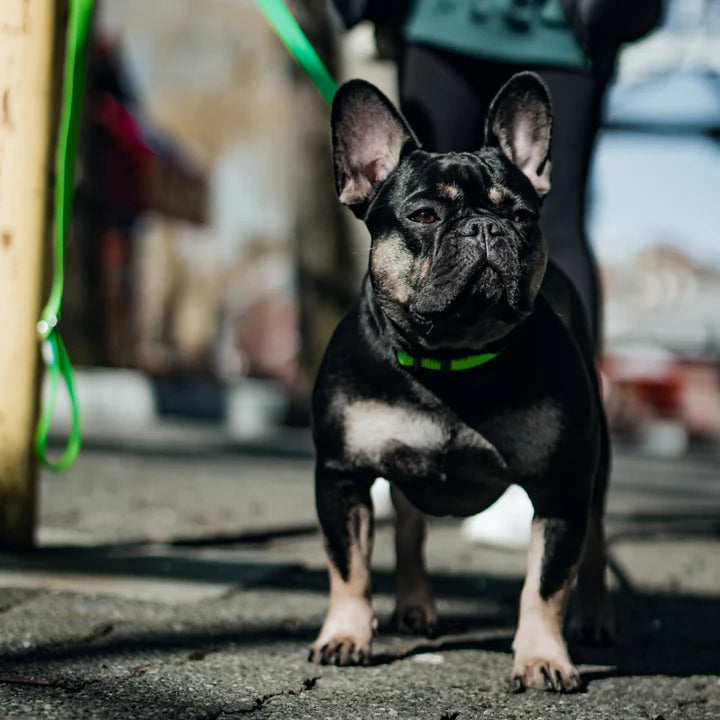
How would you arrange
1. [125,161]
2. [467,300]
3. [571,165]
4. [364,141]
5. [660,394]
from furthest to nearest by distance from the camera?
1. [660,394]
2. [125,161]
3. [571,165]
4. [364,141]
5. [467,300]

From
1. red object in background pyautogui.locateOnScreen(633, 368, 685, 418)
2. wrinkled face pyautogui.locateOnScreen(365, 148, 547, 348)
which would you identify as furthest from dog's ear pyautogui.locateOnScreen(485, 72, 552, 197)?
red object in background pyautogui.locateOnScreen(633, 368, 685, 418)

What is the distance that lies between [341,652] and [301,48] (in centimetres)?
141

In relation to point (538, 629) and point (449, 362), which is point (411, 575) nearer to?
point (538, 629)

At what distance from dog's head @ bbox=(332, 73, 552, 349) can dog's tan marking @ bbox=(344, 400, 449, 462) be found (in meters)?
0.15

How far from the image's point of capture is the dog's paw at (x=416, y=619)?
2748 millimetres

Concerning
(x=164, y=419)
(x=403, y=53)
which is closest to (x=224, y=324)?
(x=164, y=419)

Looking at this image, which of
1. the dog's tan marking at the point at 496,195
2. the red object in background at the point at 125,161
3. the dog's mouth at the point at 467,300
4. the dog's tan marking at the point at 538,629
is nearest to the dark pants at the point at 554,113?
the dog's tan marking at the point at 496,195

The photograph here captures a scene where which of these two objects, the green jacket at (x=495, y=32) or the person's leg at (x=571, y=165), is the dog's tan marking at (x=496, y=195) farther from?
the green jacket at (x=495, y=32)

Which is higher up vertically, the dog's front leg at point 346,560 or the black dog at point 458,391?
the black dog at point 458,391

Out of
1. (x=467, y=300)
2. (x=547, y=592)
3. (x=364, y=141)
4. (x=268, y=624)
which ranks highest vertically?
(x=364, y=141)

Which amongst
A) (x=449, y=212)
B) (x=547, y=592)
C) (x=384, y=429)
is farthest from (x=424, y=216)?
(x=547, y=592)

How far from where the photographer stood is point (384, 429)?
91.2 inches

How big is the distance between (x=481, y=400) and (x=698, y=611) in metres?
1.41

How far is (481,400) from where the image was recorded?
7.53 ft
